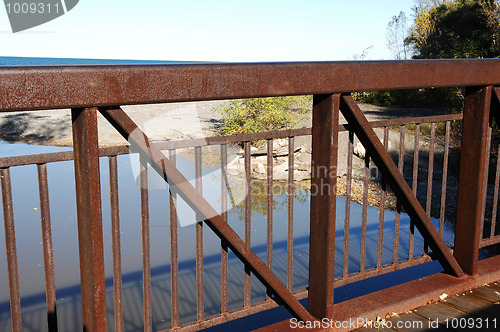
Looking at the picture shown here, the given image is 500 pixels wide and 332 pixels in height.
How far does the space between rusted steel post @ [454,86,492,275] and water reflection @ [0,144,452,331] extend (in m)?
2.35

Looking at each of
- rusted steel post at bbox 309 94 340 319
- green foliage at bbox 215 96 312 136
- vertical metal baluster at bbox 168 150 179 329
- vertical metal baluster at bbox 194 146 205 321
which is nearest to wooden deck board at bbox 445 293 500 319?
rusted steel post at bbox 309 94 340 319

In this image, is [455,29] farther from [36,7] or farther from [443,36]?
[36,7]

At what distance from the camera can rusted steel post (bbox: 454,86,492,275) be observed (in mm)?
2697

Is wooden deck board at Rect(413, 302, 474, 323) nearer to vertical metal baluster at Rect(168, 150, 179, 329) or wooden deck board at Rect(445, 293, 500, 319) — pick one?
wooden deck board at Rect(445, 293, 500, 319)

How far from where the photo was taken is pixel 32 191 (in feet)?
27.8

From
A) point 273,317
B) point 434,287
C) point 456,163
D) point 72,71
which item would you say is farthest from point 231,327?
point 456,163

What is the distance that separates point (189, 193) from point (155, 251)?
4.87 m

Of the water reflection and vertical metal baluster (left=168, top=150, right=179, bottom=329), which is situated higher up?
vertical metal baluster (left=168, top=150, right=179, bottom=329)

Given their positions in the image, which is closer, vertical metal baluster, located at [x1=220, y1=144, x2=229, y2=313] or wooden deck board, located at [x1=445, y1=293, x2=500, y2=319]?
vertical metal baluster, located at [x1=220, y1=144, x2=229, y2=313]

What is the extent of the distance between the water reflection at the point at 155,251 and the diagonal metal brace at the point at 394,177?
92.0 inches

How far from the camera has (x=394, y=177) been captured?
95.3 inches

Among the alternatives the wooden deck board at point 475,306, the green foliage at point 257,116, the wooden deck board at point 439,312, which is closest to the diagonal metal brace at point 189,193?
the wooden deck board at point 439,312

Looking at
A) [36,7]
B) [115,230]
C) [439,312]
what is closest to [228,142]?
[115,230]

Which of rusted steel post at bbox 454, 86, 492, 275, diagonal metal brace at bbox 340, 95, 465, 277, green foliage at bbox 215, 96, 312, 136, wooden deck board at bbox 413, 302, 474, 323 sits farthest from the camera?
green foliage at bbox 215, 96, 312, 136
